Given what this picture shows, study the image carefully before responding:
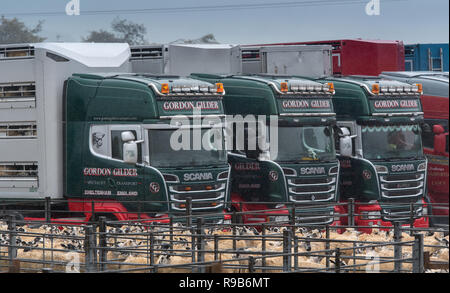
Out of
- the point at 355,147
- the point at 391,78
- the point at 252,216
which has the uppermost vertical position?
the point at 391,78

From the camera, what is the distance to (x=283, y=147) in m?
22.5

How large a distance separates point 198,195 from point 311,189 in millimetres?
2755

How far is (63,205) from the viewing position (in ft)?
74.2

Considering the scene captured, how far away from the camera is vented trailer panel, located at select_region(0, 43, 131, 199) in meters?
22.1

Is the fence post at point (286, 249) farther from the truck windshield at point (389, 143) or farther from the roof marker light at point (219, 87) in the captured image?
the truck windshield at point (389, 143)

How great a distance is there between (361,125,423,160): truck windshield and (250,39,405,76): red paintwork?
3713mm

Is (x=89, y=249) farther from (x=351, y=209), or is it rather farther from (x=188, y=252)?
(x=351, y=209)

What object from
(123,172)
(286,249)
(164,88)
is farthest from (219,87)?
(286,249)

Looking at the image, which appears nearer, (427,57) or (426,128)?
(426,128)

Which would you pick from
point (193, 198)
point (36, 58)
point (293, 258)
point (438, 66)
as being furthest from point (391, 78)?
point (293, 258)

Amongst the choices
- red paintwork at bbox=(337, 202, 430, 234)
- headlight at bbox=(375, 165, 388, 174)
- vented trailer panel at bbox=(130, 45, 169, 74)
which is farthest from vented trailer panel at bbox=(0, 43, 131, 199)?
headlight at bbox=(375, 165, 388, 174)
